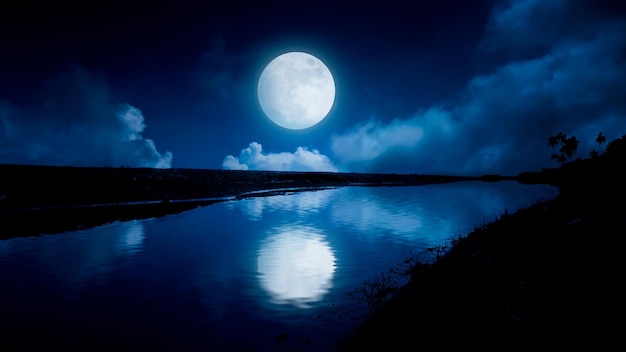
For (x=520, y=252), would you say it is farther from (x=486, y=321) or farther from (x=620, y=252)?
(x=486, y=321)

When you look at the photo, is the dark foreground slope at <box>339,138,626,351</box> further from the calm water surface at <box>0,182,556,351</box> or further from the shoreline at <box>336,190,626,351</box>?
the calm water surface at <box>0,182,556,351</box>

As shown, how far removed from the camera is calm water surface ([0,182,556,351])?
8.80 m

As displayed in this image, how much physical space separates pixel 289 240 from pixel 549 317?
16918 millimetres

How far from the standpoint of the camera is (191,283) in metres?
12.9

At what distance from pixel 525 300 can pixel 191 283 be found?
11925 mm

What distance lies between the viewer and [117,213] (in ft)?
107

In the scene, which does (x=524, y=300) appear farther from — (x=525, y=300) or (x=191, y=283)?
(x=191, y=283)

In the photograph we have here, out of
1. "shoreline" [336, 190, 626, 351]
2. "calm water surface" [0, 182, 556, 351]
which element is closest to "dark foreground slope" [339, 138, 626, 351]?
"shoreline" [336, 190, 626, 351]

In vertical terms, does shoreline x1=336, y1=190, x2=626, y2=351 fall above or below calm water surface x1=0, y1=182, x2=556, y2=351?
above

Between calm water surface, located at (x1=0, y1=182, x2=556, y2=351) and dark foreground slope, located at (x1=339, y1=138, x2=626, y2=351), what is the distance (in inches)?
89.5

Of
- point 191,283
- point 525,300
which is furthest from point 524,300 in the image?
point 191,283

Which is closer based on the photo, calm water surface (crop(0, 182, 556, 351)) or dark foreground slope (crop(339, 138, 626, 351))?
dark foreground slope (crop(339, 138, 626, 351))

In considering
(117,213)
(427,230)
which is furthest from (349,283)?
(117,213)

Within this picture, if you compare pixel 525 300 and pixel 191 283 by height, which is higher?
pixel 525 300
